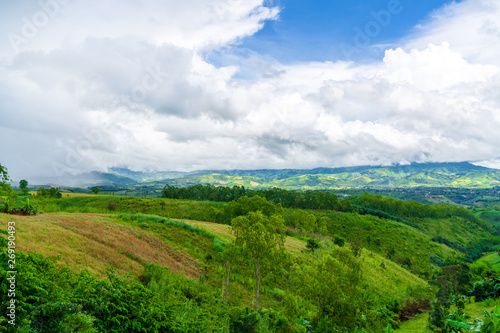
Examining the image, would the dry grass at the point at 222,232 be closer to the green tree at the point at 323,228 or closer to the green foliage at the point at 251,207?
the green foliage at the point at 251,207

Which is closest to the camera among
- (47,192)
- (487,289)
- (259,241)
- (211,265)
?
(259,241)

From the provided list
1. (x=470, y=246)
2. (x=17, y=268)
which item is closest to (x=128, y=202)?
(x=17, y=268)

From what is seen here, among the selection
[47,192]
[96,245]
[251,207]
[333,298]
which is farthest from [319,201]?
[47,192]

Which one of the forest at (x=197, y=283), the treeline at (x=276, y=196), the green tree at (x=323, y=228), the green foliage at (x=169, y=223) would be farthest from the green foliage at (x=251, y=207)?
the treeline at (x=276, y=196)

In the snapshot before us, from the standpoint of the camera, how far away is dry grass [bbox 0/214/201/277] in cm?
1538

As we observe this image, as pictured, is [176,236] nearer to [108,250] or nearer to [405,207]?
[108,250]

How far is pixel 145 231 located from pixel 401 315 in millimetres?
37502

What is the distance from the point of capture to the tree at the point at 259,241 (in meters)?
20.3

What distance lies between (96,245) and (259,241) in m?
13.0

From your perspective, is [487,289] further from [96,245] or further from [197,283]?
[96,245]

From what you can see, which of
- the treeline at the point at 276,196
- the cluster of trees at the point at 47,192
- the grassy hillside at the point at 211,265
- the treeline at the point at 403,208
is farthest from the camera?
the treeline at the point at 403,208

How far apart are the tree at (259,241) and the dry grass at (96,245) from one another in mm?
7162

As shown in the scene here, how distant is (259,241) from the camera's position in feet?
→ 66.3

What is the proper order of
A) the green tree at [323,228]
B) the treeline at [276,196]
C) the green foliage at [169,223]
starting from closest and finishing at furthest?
the green foliage at [169,223] < the green tree at [323,228] < the treeline at [276,196]
